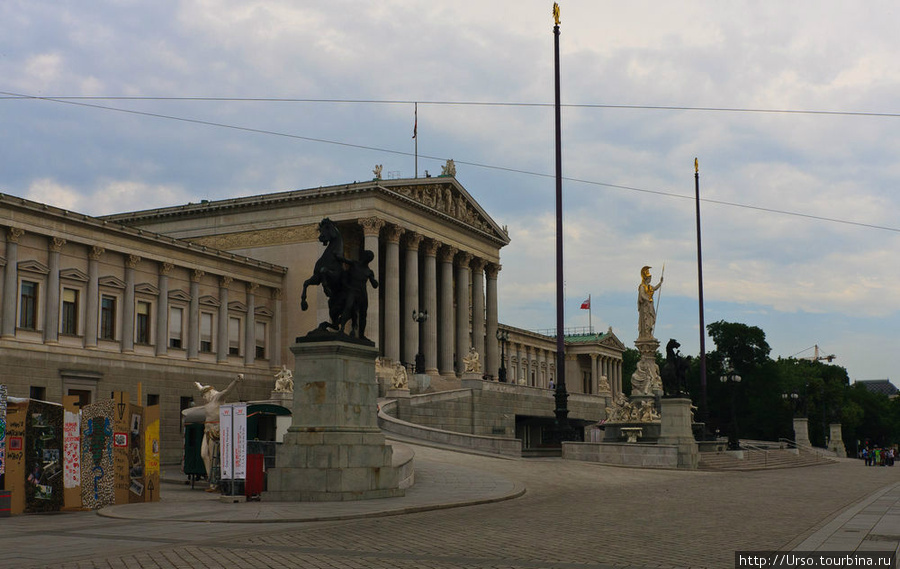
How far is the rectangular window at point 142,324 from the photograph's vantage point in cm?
5688

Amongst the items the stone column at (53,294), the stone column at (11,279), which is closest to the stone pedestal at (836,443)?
the stone column at (53,294)

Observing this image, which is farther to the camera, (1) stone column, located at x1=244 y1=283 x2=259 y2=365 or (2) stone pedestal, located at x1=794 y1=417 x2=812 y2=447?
(2) stone pedestal, located at x1=794 y1=417 x2=812 y2=447

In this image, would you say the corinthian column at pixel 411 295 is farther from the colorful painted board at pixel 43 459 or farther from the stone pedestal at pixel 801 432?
the colorful painted board at pixel 43 459

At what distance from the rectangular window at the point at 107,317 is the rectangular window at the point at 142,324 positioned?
69.5 inches

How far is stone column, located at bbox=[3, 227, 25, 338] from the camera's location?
47.6 meters

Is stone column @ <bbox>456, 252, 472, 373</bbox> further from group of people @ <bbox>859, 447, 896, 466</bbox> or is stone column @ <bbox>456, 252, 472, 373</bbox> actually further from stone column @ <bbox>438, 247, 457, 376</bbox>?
group of people @ <bbox>859, 447, 896, 466</bbox>

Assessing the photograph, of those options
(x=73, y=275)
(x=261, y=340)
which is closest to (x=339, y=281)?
(x=73, y=275)

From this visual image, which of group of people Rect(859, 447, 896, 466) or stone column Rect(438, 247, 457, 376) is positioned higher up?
stone column Rect(438, 247, 457, 376)

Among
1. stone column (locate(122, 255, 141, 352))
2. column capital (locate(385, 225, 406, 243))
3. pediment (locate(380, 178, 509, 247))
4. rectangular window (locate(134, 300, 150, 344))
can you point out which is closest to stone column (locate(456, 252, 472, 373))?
pediment (locate(380, 178, 509, 247))

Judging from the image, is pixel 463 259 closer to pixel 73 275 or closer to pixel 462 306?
pixel 462 306

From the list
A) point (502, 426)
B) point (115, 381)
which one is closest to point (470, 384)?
point (502, 426)

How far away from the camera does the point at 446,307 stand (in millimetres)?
77500

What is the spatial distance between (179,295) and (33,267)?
1180 centimetres

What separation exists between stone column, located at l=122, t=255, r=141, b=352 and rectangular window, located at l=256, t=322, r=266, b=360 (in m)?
12.6
